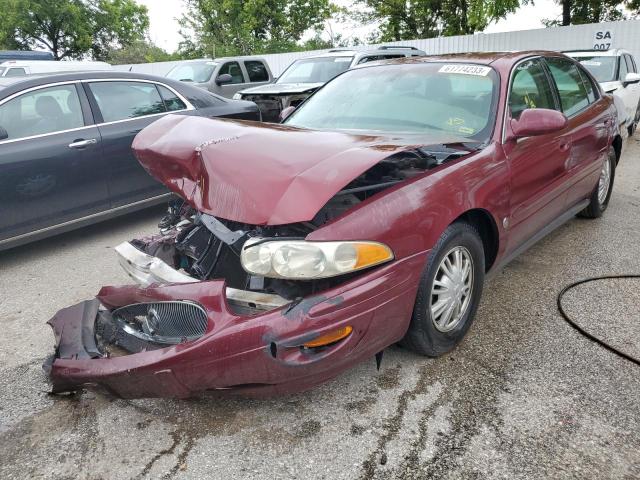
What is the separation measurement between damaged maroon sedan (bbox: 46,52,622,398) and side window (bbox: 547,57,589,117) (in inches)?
26.7

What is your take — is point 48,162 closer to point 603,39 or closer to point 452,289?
point 452,289

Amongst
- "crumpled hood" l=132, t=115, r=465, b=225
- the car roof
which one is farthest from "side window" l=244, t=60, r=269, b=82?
"crumpled hood" l=132, t=115, r=465, b=225

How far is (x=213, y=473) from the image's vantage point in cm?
200

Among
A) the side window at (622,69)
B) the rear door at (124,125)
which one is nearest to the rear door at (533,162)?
the rear door at (124,125)

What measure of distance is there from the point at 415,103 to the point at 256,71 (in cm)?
998

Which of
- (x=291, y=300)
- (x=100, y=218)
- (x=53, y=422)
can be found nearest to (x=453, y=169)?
(x=291, y=300)

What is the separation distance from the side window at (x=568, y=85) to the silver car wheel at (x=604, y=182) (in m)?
0.83

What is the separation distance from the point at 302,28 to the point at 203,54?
21.0 feet

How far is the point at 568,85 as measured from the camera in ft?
13.7

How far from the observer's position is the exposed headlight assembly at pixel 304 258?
2064 mm

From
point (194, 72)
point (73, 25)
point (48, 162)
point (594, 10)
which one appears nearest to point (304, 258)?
point (48, 162)

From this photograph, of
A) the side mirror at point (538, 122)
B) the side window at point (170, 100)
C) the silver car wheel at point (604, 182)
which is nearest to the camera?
the side mirror at point (538, 122)

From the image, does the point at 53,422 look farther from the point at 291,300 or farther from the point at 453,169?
the point at 453,169

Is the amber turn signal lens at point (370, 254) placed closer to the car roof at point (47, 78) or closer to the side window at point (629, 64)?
the car roof at point (47, 78)
